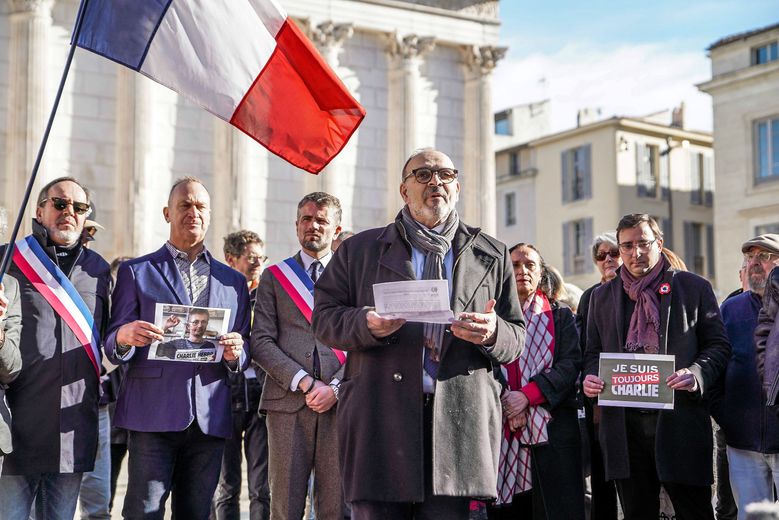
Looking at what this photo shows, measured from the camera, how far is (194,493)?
6520 mm

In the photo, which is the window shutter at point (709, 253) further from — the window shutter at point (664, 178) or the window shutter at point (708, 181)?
the window shutter at point (664, 178)

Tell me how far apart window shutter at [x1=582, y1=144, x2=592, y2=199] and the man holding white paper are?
128ft

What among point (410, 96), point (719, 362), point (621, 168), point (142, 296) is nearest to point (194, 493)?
point (142, 296)

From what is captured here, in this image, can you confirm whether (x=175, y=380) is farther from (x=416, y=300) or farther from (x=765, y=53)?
(x=765, y=53)

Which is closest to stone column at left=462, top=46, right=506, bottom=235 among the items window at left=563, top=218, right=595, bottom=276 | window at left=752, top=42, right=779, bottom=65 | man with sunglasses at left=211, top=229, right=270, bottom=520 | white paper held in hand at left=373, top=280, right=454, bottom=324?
window at left=752, top=42, right=779, bottom=65

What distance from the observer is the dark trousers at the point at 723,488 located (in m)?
8.67

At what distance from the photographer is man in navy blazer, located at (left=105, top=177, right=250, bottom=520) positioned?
6359mm

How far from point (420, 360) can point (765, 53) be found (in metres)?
33.2

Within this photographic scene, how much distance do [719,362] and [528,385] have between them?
1.12 metres

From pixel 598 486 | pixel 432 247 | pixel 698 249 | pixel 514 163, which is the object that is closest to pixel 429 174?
pixel 432 247

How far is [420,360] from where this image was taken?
540cm

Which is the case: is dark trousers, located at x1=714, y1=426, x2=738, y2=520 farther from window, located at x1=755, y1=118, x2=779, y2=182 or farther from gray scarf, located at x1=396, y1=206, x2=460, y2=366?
window, located at x1=755, y1=118, x2=779, y2=182

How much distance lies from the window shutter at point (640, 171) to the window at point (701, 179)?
2736mm

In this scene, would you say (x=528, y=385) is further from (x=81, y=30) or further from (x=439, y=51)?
(x=439, y=51)
